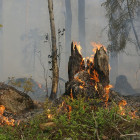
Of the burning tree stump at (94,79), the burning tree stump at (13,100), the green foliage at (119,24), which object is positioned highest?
the green foliage at (119,24)

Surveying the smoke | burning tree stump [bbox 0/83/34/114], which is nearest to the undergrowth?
burning tree stump [bbox 0/83/34/114]

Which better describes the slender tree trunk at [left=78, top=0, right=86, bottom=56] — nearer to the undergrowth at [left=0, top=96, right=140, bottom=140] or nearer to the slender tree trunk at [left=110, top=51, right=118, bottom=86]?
the slender tree trunk at [left=110, top=51, right=118, bottom=86]

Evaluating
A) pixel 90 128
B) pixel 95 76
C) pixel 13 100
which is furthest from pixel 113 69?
pixel 90 128

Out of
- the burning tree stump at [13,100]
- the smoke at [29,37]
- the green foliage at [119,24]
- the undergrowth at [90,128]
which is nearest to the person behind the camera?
the undergrowth at [90,128]

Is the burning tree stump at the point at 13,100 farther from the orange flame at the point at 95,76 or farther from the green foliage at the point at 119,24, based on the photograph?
the green foliage at the point at 119,24

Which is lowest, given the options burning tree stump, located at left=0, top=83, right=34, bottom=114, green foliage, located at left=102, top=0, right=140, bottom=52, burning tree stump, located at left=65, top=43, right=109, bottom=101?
burning tree stump, located at left=0, top=83, right=34, bottom=114

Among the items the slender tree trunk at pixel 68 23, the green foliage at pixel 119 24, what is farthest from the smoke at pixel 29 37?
the green foliage at pixel 119 24

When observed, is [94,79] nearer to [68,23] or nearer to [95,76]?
[95,76]

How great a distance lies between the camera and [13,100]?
8.23 m

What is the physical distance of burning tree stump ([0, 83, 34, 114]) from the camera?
25.9 feet

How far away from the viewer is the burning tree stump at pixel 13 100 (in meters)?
7.88

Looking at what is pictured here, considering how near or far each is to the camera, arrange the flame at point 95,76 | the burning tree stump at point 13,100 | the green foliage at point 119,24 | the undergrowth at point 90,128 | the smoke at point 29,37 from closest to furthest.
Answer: the undergrowth at point 90,128 → the flame at point 95,76 → the burning tree stump at point 13,100 → the green foliage at point 119,24 → the smoke at point 29,37

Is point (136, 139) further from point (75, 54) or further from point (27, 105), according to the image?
point (27, 105)

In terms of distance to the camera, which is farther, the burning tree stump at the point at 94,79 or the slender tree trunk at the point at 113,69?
the slender tree trunk at the point at 113,69
